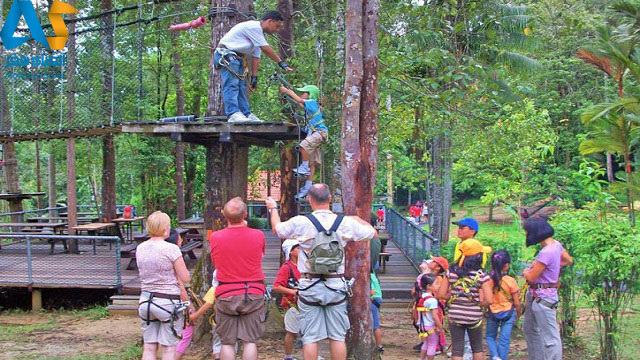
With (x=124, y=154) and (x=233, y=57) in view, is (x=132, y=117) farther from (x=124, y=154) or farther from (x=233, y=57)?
(x=233, y=57)

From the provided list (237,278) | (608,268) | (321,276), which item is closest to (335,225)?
(321,276)

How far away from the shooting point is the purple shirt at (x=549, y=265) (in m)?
5.62

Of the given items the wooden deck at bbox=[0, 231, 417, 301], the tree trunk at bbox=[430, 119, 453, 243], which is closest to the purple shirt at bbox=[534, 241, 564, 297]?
the wooden deck at bbox=[0, 231, 417, 301]

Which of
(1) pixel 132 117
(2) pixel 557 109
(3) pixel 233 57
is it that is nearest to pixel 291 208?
(3) pixel 233 57

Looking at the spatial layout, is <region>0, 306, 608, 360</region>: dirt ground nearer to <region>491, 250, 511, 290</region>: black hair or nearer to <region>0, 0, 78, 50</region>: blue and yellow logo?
<region>491, 250, 511, 290</region>: black hair

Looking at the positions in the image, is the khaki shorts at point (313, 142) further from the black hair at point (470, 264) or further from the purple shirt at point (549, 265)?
the purple shirt at point (549, 265)

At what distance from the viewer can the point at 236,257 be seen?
5.16 metres

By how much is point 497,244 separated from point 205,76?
15.0 m

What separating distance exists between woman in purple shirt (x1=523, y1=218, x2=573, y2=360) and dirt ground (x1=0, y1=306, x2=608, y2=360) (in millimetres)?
1699

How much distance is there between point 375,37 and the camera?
6570 mm

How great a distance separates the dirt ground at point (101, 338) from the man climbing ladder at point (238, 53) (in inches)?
126

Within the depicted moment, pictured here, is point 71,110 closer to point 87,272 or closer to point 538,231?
point 87,272

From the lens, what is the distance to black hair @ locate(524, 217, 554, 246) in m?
5.62

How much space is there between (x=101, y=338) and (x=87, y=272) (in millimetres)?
3154
